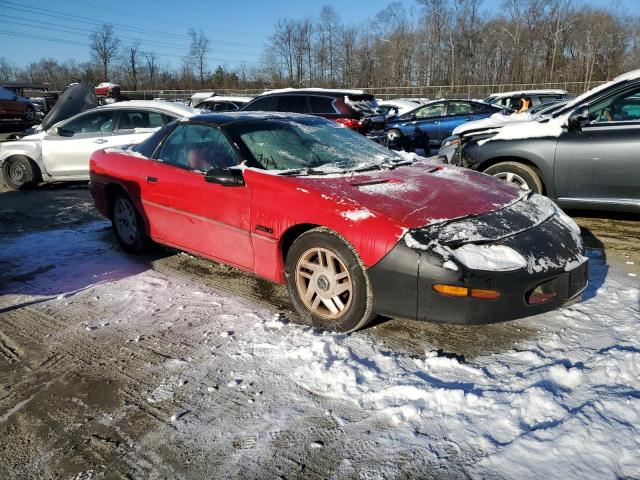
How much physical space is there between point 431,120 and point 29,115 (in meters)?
13.6

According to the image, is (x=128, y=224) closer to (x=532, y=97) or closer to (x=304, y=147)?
(x=304, y=147)

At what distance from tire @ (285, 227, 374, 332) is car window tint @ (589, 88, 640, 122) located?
3894 mm

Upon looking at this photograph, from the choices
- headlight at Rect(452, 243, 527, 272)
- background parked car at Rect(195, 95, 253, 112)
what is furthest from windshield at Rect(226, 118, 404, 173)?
background parked car at Rect(195, 95, 253, 112)

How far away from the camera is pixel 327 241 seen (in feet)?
9.98

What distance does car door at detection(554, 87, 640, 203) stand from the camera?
4918mm

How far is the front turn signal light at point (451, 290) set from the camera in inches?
105

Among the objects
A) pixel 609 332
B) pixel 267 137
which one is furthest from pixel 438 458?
pixel 267 137

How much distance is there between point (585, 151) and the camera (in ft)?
16.8

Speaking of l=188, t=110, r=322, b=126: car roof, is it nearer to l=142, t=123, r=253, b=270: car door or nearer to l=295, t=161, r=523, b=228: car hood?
l=142, t=123, r=253, b=270: car door

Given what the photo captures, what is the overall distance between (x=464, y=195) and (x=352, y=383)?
1.50m

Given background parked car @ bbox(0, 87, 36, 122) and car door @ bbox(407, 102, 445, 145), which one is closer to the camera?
car door @ bbox(407, 102, 445, 145)

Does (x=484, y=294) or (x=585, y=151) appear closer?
(x=484, y=294)

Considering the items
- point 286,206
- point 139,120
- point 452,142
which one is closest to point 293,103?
point 139,120

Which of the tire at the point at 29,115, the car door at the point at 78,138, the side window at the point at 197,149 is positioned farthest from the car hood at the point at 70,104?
the tire at the point at 29,115
